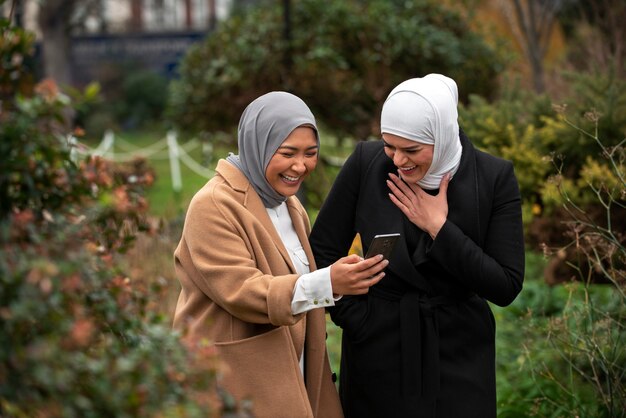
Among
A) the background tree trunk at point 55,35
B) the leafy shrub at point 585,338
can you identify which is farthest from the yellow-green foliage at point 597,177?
the background tree trunk at point 55,35

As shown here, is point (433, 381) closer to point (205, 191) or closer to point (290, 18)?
point (205, 191)

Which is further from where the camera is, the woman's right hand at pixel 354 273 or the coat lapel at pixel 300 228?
the coat lapel at pixel 300 228

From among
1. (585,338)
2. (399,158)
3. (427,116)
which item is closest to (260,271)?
(399,158)

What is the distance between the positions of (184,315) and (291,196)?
0.54 m

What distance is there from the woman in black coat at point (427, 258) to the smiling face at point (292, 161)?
229mm

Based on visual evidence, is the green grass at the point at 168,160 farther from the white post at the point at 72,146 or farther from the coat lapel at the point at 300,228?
the white post at the point at 72,146

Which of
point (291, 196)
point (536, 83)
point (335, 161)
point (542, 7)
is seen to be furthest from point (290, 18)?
point (291, 196)

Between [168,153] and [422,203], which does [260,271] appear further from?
[168,153]

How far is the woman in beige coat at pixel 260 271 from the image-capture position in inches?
112

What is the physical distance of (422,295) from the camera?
3162mm

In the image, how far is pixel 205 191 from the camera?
297 centimetres

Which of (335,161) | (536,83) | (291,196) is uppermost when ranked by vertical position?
(291,196)

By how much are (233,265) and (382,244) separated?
44 cm

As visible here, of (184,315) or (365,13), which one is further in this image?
(365,13)
